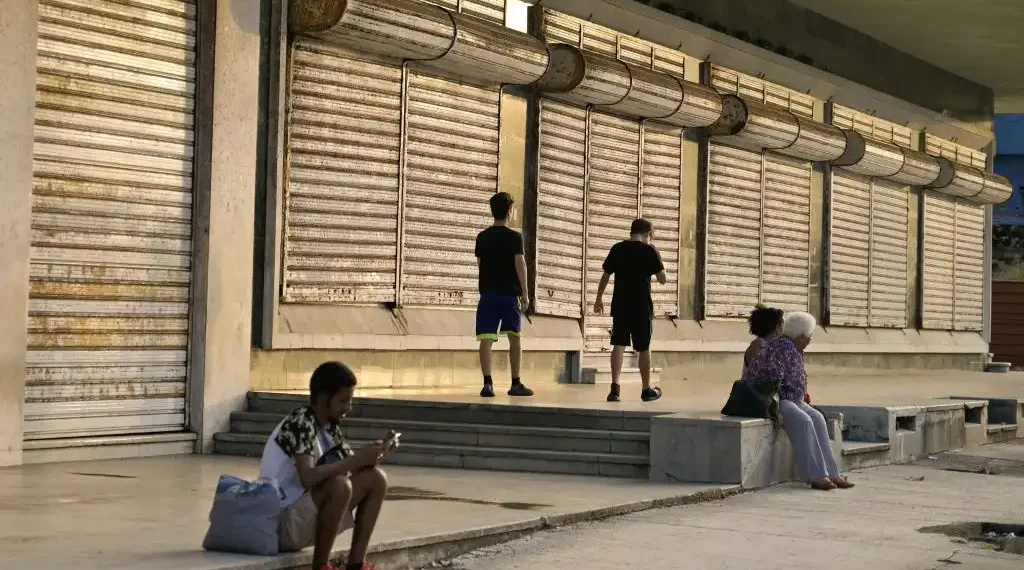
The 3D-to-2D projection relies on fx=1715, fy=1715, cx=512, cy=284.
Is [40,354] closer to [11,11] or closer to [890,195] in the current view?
[11,11]

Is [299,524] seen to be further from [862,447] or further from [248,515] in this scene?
[862,447]

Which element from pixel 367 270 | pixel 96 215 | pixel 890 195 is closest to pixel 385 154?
pixel 367 270

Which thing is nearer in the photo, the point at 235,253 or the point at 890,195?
the point at 235,253

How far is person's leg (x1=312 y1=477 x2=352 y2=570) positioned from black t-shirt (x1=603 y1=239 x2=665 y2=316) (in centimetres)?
775

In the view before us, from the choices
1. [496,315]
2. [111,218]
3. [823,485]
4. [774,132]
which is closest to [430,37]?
[496,315]

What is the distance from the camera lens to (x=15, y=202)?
36.5 feet

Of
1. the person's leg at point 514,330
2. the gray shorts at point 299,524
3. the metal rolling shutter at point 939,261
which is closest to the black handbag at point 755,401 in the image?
the person's leg at point 514,330

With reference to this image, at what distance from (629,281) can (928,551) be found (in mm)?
6137

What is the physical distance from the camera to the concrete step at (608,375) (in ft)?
58.0

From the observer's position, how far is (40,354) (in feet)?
38.1

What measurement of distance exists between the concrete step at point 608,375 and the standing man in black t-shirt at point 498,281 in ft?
11.9

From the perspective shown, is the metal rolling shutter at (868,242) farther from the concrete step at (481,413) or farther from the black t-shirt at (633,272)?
the concrete step at (481,413)

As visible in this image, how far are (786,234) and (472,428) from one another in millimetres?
11409

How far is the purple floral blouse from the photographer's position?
11.6 m
